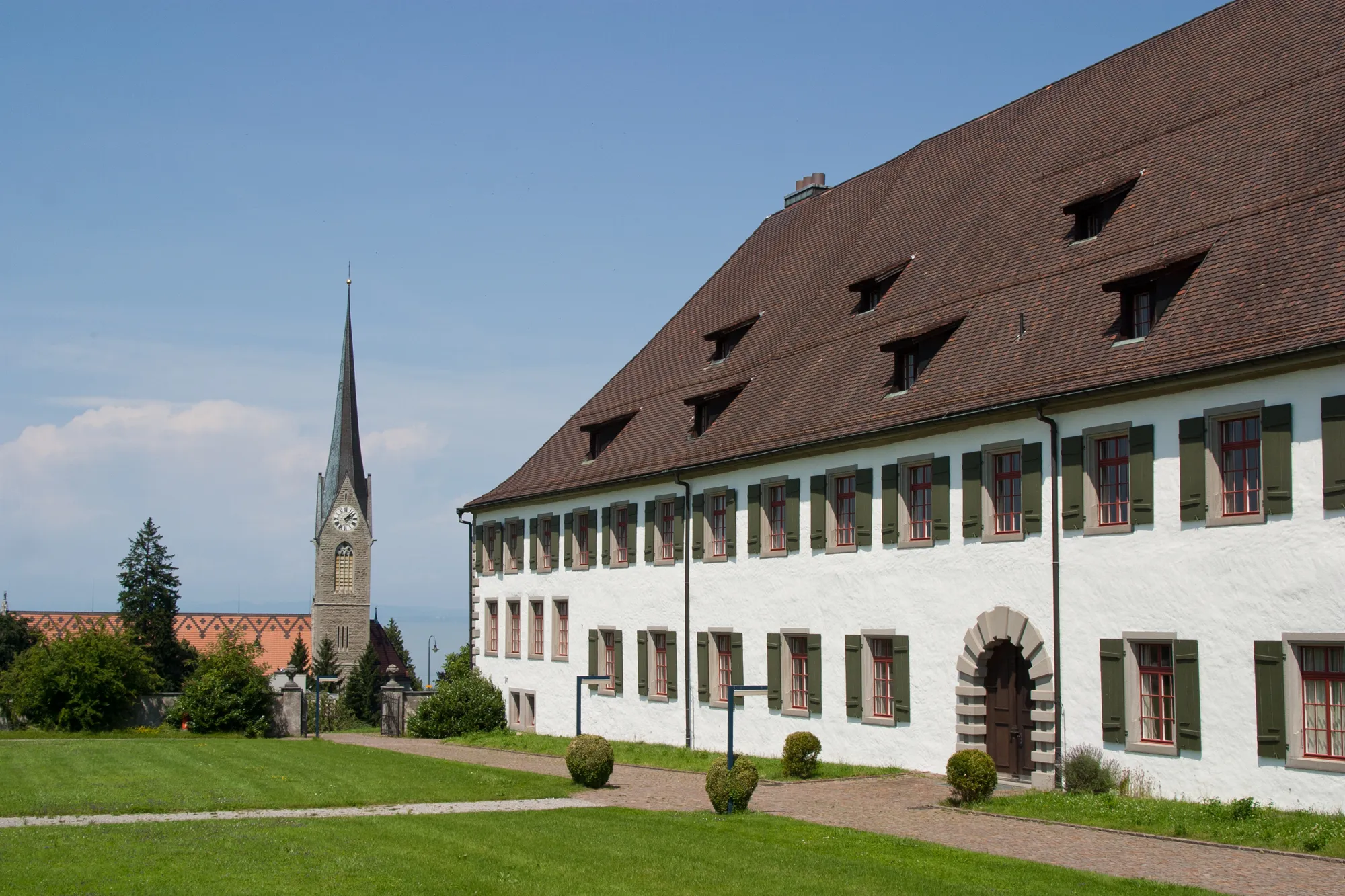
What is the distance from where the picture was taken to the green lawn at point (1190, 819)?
18.0 metres

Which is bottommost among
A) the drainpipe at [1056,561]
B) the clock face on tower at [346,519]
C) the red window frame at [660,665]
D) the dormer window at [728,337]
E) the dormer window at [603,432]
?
the red window frame at [660,665]

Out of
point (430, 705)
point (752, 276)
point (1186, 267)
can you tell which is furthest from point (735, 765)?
point (430, 705)

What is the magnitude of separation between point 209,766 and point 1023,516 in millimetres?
18014

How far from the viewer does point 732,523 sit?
33656 mm

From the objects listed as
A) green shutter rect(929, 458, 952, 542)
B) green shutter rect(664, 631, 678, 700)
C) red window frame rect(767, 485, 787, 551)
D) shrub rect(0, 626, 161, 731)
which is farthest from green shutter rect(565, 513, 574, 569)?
shrub rect(0, 626, 161, 731)

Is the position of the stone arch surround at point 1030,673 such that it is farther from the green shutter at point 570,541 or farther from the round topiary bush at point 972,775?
the green shutter at point 570,541

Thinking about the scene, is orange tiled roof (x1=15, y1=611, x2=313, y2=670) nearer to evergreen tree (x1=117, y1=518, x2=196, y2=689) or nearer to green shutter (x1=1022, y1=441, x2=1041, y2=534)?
evergreen tree (x1=117, y1=518, x2=196, y2=689)

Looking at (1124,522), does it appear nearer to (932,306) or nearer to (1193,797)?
(1193,797)

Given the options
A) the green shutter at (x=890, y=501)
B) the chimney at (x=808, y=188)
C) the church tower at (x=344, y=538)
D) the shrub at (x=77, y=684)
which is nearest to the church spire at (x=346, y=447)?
the church tower at (x=344, y=538)

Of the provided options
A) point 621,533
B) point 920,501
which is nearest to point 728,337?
point 621,533

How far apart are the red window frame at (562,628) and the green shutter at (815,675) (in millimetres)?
12242

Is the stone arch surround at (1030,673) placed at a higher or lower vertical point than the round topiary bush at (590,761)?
higher

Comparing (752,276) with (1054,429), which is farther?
(752,276)

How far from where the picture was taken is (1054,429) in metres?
24.2
